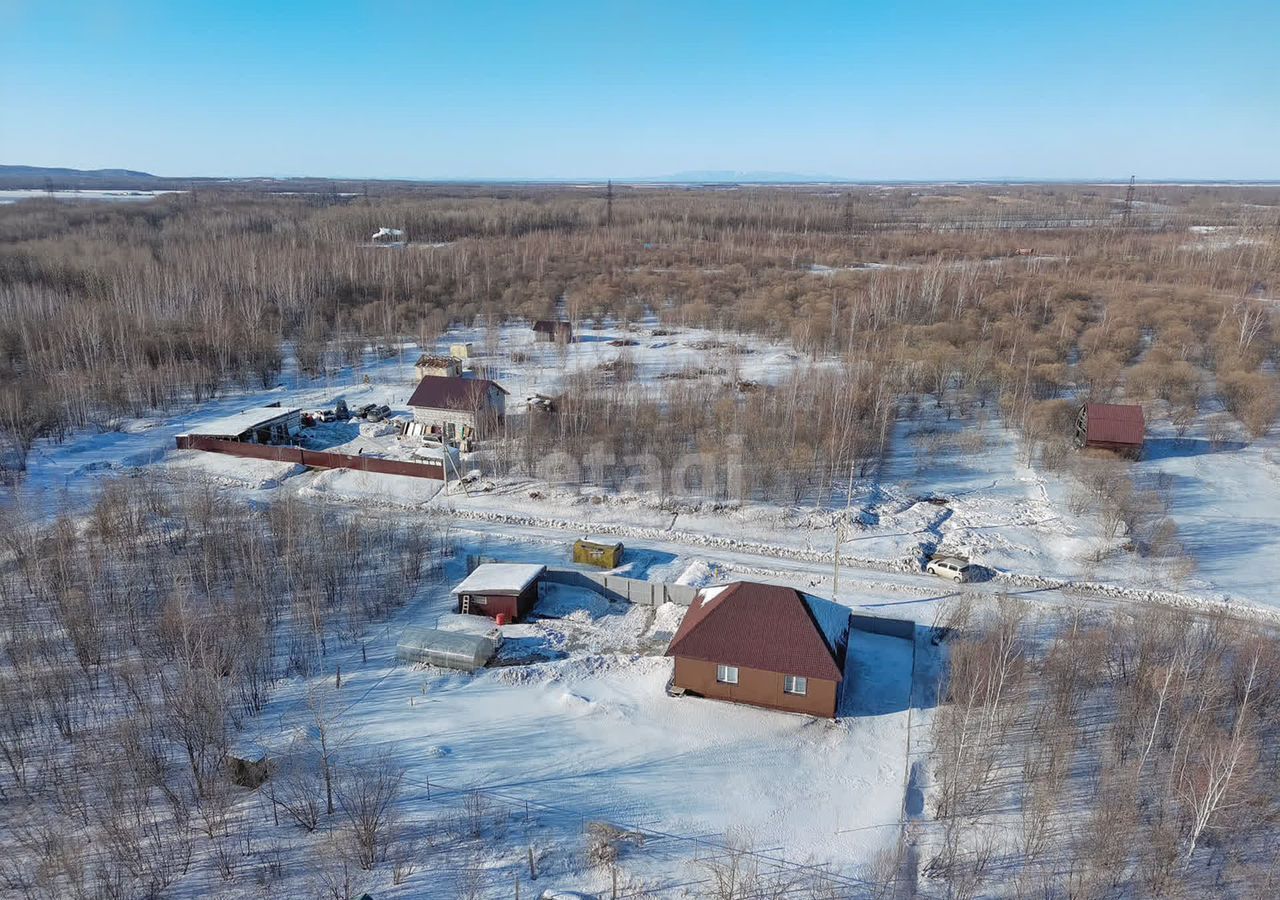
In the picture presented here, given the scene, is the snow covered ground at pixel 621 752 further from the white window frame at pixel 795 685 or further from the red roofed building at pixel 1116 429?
the red roofed building at pixel 1116 429

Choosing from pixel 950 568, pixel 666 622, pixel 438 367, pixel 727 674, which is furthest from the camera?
pixel 438 367

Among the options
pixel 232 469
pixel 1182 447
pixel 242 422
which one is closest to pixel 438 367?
pixel 242 422

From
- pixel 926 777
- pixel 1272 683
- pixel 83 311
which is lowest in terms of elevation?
pixel 926 777

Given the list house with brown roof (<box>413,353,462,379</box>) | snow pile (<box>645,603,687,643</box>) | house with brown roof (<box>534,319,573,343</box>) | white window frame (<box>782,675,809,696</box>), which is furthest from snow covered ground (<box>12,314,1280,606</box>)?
house with brown roof (<box>534,319,573,343</box>)

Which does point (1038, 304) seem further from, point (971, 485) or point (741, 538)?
point (741, 538)

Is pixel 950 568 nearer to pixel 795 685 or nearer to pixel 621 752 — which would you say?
pixel 795 685

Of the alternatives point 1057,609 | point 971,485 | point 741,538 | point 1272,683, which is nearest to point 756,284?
point 971,485

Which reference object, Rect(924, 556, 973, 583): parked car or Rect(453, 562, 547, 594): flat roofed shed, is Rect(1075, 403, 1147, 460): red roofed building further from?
Rect(453, 562, 547, 594): flat roofed shed
